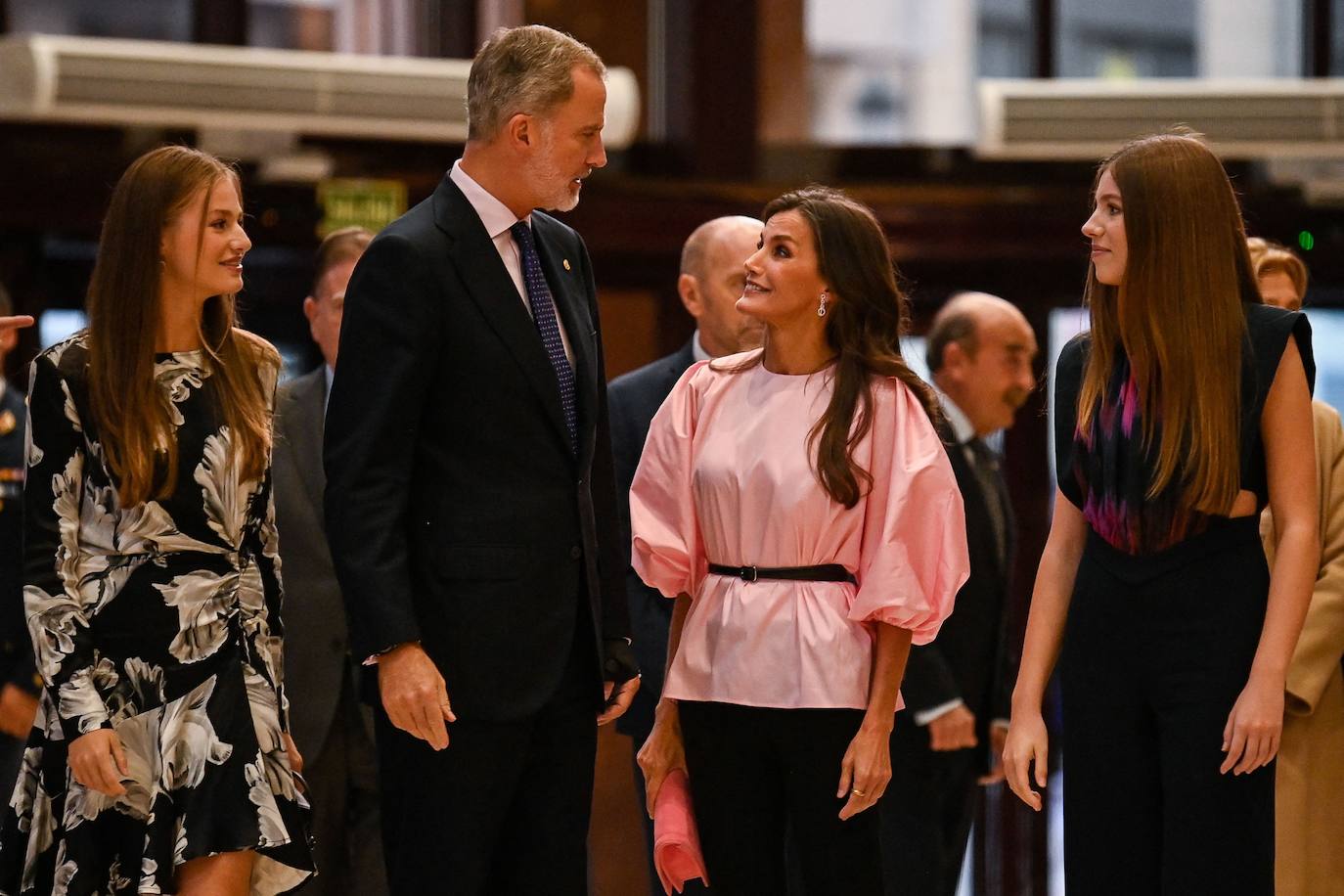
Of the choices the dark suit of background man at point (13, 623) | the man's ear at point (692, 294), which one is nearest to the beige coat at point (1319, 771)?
the man's ear at point (692, 294)

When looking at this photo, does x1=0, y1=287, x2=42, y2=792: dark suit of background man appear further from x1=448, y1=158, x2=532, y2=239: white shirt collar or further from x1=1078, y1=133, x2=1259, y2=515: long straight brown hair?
x1=1078, y1=133, x2=1259, y2=515: long straight brown hair

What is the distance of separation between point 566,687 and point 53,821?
2.82 feet

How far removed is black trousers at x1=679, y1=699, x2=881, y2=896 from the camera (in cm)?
276

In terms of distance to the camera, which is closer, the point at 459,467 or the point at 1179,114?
the point at 459,467

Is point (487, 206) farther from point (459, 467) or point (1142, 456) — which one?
point (1142, 456)

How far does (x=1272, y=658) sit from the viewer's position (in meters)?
2.60

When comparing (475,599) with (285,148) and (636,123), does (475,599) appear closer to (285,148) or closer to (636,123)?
(285,148)

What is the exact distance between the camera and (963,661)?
4.18 metres

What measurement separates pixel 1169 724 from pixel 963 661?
4.97 ft

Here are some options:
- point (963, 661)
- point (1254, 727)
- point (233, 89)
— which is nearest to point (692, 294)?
point (963, 661)

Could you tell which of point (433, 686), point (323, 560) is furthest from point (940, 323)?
point (433, 686)

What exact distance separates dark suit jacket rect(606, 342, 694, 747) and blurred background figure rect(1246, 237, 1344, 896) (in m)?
1.23

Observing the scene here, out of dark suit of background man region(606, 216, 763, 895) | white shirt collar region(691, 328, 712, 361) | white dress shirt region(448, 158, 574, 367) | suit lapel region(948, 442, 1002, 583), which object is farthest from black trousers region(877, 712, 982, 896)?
white dress shirt region(448, 158, 574, 367)

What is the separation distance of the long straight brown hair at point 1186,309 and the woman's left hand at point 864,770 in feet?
1.84
